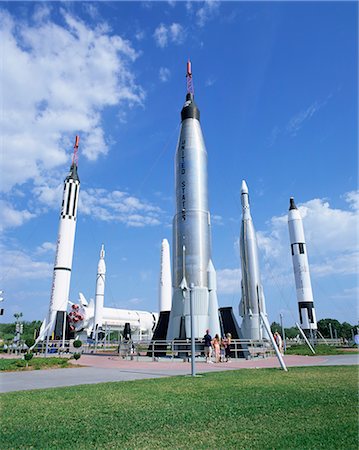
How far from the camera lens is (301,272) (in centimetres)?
3844

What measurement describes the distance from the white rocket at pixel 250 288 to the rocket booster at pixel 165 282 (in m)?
17.6

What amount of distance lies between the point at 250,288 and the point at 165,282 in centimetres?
1947

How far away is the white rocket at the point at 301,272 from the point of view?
37000 mm

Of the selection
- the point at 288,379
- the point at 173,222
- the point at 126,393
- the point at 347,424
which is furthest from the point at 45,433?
the point at 173,222

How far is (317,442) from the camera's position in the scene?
432cm

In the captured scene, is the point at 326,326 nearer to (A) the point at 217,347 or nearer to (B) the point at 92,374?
(A) the point at 217,347

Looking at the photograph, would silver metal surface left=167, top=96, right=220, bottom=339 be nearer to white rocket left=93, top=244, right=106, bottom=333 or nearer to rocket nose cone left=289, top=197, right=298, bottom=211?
rocket nose cone left=289, top=197, right=298, bottom=211

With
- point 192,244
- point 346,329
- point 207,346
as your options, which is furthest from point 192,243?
point 346,329

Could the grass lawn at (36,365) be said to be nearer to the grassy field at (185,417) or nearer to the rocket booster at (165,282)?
the grassy field at (185,417)

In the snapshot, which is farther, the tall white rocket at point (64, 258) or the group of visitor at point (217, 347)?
the tall white rocket at point (64, 258)

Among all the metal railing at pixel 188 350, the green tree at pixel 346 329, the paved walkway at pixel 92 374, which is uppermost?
the green tree at pixel 346 329

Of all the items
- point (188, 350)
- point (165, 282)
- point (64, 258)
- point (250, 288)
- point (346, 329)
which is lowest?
point (188, 350)

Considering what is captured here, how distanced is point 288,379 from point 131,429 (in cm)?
653

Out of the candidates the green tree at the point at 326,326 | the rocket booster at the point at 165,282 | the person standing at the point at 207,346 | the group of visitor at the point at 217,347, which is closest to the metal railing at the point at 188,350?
the group of visitor at the point at 217,347
